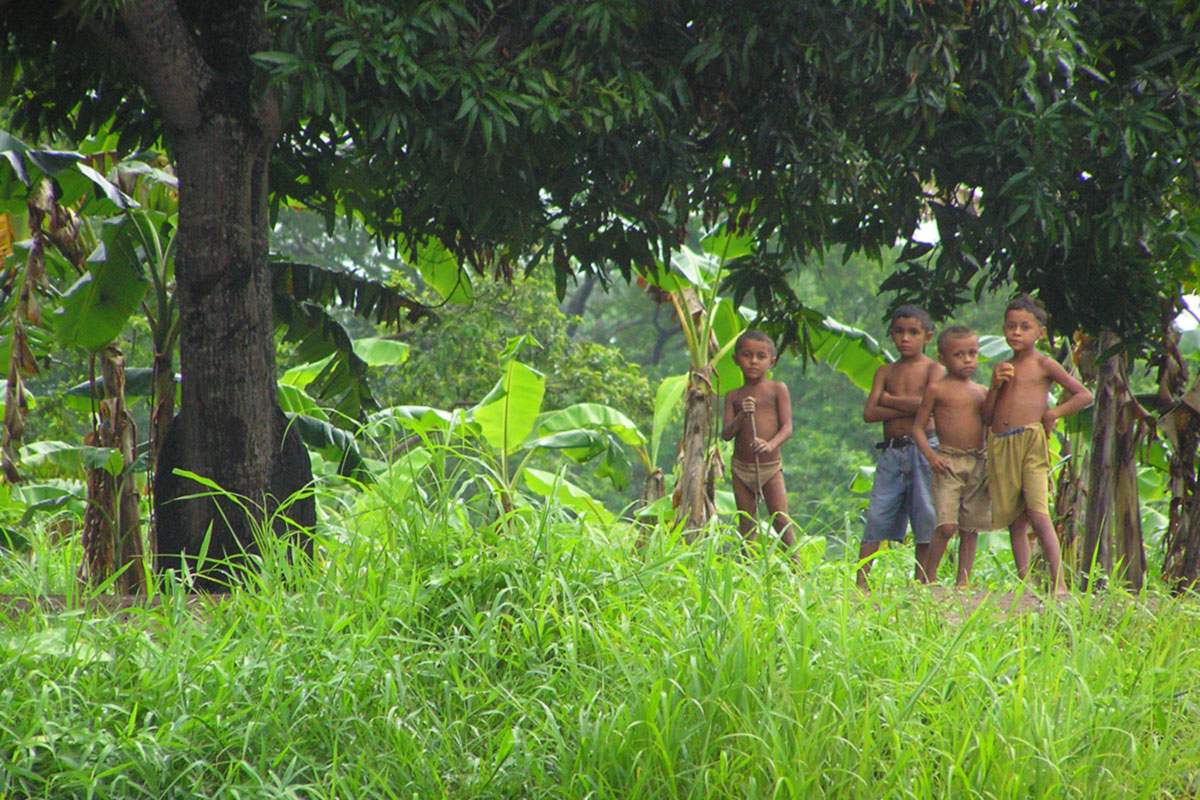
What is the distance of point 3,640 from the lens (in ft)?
12.0

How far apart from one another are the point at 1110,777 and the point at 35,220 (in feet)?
18.5

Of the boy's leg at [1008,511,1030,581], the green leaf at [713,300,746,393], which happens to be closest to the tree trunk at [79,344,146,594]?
the green leaf at [713,300,746,393]

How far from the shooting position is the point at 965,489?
5.54 meters

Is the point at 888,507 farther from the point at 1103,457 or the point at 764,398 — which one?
the point at 1103,457

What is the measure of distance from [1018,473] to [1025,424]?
24 centimetres

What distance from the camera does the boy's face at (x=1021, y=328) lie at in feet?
17.3

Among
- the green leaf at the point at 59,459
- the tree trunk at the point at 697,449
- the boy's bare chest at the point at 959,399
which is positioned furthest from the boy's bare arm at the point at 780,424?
the green leaf at the point at 59,459

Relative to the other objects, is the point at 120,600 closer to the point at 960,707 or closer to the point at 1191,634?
the point at 960,707

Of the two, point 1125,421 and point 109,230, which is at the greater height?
point 109,230

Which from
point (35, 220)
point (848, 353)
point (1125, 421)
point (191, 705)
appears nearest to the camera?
point (191, 705)

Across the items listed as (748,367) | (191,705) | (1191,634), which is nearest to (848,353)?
(748,367)

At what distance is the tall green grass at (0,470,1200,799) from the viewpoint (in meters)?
3.17

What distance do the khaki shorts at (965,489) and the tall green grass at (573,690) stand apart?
4.63ft

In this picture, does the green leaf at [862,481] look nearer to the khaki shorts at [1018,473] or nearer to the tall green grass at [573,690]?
the khaki shorts at [1018,473]
